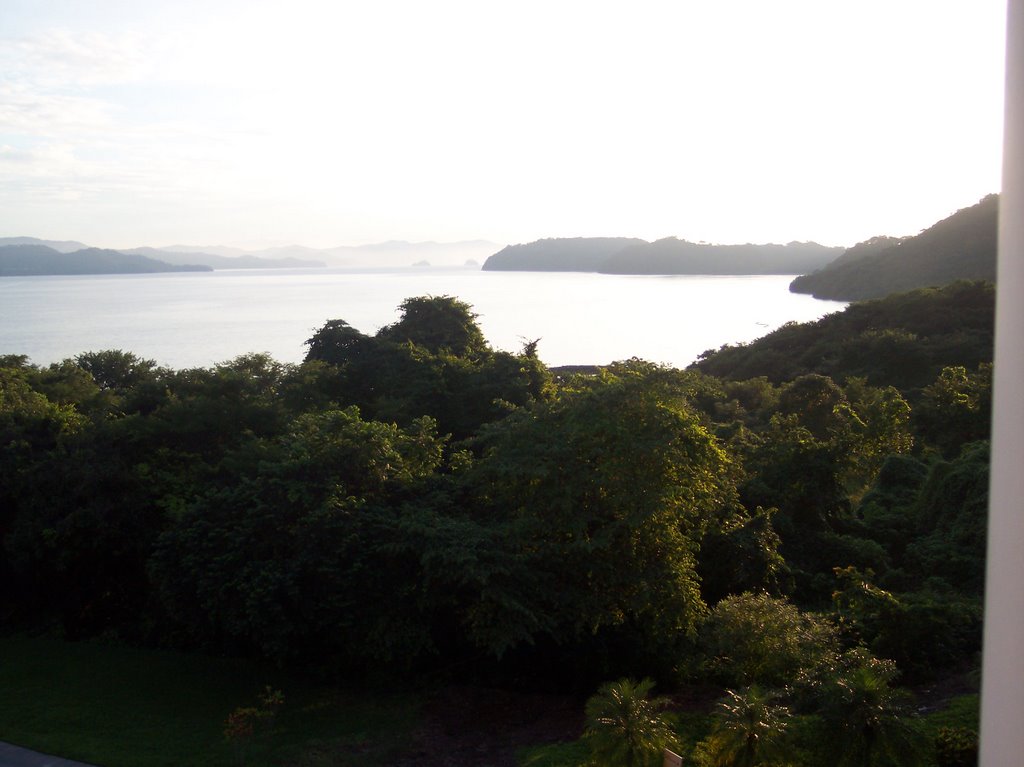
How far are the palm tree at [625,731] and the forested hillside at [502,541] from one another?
1.55 feet

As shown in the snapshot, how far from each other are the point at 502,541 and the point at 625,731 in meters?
4.11

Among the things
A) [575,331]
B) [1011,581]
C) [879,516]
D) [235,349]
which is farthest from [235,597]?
[575,331]

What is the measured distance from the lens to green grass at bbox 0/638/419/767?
889cm

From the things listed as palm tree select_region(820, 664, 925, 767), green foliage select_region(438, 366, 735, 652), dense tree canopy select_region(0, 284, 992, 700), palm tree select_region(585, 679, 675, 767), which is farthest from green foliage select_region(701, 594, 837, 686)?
palm tree select_region(585, 679, 675, 767)

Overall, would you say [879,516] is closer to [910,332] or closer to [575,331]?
[910,332]

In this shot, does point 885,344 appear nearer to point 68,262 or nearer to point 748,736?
point 748,736

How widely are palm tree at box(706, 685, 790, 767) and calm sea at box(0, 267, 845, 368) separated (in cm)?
2553

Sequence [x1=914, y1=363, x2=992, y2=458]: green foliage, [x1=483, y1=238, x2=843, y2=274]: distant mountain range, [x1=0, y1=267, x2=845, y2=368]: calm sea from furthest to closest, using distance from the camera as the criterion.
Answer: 1. [x1=483, y1=238, x2=843, y2=274]: distant mountain range
2. [x1=0, y1=267, x2=845, y2=368]: calm sea
3. [x1=914, y1=363, x2=992, y2=458]: green foliage

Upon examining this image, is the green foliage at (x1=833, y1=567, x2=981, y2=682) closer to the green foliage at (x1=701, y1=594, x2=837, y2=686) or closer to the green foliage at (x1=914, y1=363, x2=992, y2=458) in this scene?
the green foliage at (x1=701, y1=594, x2=837, y2=686)

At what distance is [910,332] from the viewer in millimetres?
39219

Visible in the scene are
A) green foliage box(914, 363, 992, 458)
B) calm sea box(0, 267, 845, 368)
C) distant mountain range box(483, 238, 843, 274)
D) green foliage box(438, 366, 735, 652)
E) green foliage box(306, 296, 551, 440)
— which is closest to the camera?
green foliage box(438, 366, 735, 652)

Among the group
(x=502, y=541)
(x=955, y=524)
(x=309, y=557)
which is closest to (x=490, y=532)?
(x=502, y=541)

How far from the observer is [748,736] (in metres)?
6.17

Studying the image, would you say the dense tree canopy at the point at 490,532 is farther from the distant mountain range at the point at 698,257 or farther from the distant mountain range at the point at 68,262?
the distant mountain range at the point at 68,262
